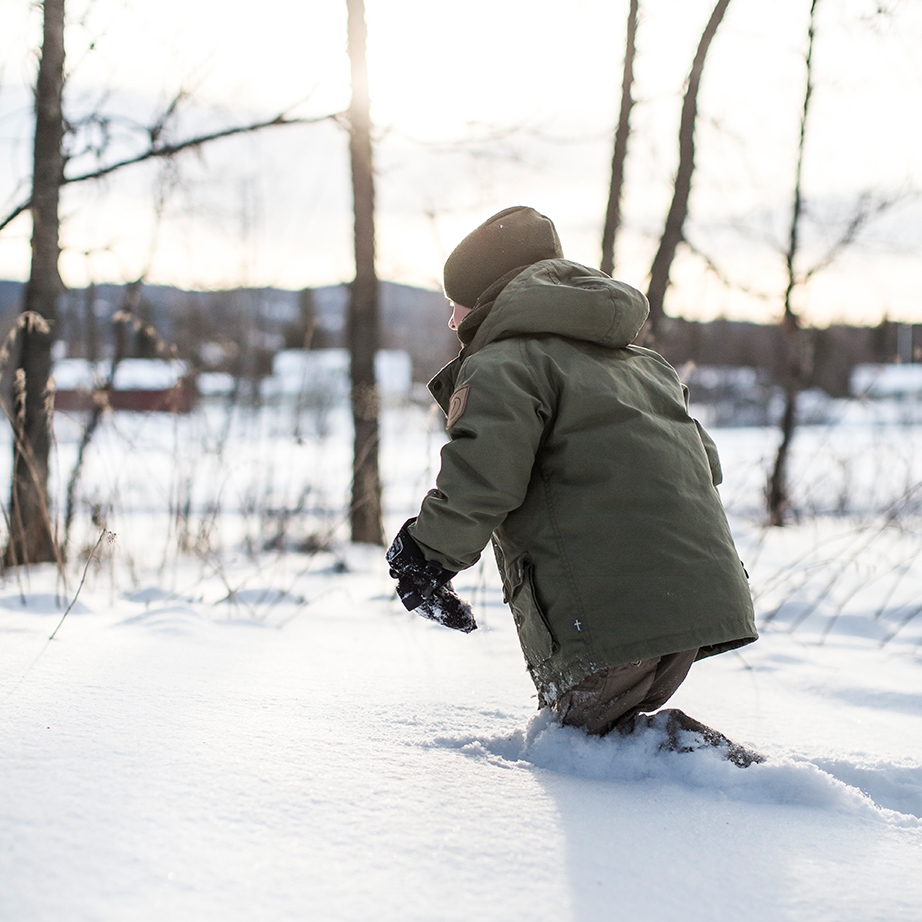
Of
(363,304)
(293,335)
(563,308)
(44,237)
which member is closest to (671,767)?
(563,308)

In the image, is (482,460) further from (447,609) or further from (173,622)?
(173,622)

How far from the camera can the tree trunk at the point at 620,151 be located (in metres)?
5.12

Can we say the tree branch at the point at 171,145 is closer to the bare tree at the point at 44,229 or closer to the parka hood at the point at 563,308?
the bare tree at the point at 44,229

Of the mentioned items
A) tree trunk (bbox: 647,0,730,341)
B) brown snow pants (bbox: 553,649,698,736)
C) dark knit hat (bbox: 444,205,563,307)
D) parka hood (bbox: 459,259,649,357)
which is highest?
tree trunk (bbox: 647,0,730,341)

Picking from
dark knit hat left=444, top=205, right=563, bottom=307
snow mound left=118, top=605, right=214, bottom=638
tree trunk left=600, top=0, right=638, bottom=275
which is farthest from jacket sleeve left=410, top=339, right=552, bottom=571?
tree trunk left=600, top=0, right=638, bottom=275

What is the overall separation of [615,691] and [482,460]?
1.86ft

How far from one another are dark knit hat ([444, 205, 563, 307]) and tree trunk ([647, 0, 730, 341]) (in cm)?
282

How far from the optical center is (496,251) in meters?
1.88

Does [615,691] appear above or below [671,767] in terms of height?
above

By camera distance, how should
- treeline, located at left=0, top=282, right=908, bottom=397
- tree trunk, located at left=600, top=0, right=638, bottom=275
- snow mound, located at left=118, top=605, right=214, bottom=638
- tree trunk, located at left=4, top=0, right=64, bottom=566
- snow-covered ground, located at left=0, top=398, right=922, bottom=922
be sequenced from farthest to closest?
1. treeline, located at left=0, top=282, right=908, bottom=397
2. tree trunk, located at left=600, top=0, right=638, bottom=275
3. tree trunk, located at left=4, top=0, right=64, bottom=566
4. snow mound, located at left=118, top=605, right=214, bottom=638
5. snow-covered ground, located at left=0, top=398, right=922, bottom=922

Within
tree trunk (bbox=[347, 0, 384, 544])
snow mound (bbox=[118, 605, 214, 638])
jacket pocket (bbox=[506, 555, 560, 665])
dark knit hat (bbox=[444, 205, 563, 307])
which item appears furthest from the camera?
tree trunk (bbox=[347, 0, 384, 544])

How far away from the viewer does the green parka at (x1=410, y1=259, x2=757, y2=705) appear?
156 centimetres

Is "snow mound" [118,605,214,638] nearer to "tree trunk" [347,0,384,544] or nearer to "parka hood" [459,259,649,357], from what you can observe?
"parka hood" [459,259,649,357]

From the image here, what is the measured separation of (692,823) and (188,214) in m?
5.50
